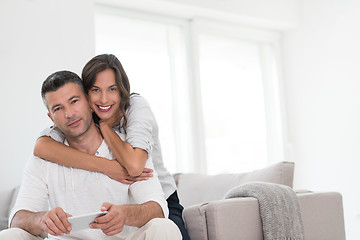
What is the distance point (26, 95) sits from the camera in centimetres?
325

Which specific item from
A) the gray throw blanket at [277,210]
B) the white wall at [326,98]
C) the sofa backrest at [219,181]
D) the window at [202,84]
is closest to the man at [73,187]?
the gray throw blanket at [277,210]

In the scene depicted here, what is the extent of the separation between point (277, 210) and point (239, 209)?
0.59 ft

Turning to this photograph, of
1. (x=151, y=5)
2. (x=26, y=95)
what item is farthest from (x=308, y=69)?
(x=26, y=95)

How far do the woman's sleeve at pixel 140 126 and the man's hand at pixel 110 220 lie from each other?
36 centimetres

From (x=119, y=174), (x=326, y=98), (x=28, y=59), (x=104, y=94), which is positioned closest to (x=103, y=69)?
(x=104, y=94)

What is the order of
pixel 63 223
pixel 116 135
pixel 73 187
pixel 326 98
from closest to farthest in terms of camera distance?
pixel 63 223, pixel 73 187, pixel 116 135, pixel 326 98

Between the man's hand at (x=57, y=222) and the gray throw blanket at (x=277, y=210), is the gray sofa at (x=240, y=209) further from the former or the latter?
the man's hand at (x=57, y=222)

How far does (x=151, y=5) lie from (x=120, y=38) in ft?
1.20

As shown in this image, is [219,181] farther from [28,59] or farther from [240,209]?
[28,59]

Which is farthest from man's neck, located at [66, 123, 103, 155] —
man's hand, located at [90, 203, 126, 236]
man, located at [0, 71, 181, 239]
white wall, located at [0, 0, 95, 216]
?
white wall, located at [0, 0, 95, 216]

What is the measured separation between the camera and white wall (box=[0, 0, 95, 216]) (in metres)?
3.17

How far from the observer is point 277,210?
2139mm

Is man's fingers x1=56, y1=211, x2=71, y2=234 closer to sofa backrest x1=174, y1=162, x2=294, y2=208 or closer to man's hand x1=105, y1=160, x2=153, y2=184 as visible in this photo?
man's hand x1=105, y1=160, x2=153, y2=184

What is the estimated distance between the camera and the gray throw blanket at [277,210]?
83.7 inches
